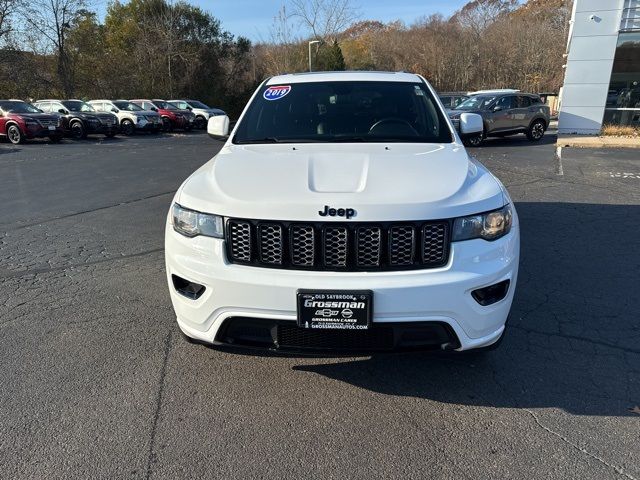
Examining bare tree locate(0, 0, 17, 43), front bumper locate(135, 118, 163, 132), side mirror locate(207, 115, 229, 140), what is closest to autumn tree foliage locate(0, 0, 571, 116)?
bare tree locate(0, 0, 17, 43)

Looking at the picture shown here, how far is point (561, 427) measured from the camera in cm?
247

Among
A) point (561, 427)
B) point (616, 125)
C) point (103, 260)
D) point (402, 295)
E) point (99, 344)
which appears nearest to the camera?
point (402, 295)

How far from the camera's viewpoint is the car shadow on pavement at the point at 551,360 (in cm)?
274

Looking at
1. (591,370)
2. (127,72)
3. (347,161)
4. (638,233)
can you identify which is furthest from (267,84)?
(127,72)

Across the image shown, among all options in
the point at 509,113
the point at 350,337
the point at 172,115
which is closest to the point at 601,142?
the point at 509,113

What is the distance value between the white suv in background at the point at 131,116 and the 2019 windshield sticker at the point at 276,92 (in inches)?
838

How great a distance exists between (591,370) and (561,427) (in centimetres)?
68

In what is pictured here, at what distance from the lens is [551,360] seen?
308 cm

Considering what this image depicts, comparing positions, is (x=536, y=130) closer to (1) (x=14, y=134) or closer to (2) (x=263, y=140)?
(2) (x=263, y=140)

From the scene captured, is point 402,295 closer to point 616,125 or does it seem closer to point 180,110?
point 616,125

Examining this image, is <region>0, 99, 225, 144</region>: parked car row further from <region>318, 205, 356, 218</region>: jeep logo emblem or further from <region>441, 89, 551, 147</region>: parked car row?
<region>318, 205, 356, 218</region>: jeep logo emblem

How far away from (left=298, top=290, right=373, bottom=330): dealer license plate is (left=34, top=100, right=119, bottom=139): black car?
21123mm

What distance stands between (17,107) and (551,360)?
2169 centimetres

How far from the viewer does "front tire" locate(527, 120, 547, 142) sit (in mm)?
17719
